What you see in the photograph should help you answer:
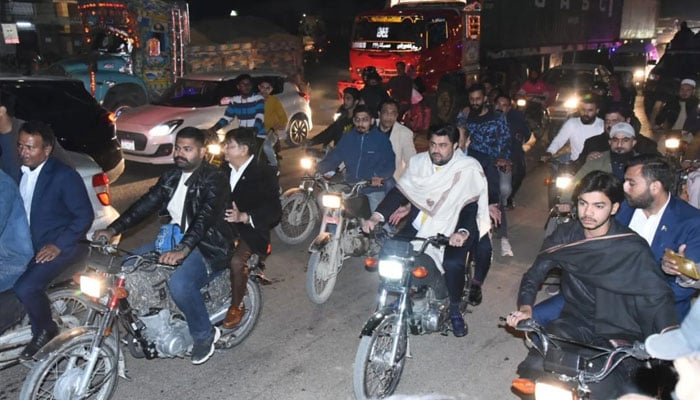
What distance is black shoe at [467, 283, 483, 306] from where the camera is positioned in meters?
Answer: 6.54

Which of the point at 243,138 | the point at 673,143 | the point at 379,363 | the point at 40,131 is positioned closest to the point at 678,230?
the point at 379,363

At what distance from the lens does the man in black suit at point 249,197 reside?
5.48 metres

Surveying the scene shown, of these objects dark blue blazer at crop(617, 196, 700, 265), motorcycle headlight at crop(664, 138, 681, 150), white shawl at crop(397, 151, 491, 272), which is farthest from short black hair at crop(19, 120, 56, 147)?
motorcycle headlight at crop(664, 138, 681, 150)

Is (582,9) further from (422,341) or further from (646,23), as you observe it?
(422,341)

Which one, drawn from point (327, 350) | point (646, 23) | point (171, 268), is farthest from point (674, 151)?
point (646, 23)

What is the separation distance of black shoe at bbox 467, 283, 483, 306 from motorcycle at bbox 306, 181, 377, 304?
1091 mm

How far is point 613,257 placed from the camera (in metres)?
3.82

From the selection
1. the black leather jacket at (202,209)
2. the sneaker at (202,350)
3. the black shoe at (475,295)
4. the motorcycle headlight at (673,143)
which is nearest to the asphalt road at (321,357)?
the black shoe at (475,295)

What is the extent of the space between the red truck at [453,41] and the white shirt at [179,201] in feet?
42.2

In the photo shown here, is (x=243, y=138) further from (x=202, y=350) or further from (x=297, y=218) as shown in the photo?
(x=297, y=218)

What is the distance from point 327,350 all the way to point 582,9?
24.4m

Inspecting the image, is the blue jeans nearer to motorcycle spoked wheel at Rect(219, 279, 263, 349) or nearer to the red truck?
motorcycle spoked wheel at Rect(219, 279, 263, 349)

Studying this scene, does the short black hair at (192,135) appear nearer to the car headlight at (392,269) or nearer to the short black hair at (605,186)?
the car headlight at (392,269)

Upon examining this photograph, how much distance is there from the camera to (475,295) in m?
6.57
